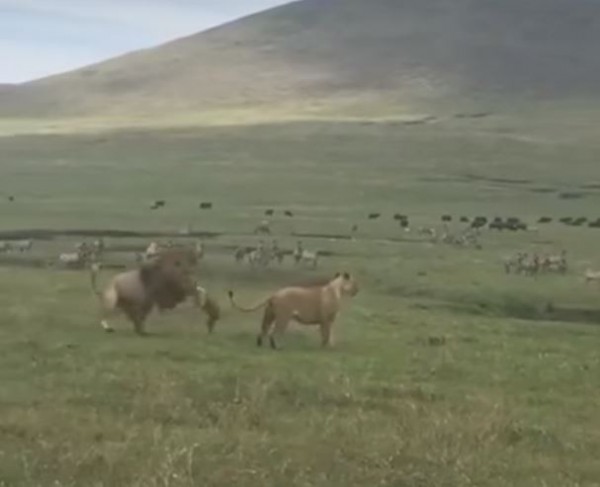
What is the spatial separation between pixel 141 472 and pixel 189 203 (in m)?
54.6

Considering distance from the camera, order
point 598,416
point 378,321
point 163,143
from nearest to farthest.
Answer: point 598,416, point 378,321, point 163,143

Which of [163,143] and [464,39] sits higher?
[464,39]

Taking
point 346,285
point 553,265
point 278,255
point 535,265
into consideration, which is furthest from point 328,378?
point 553,265

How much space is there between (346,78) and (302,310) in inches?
6400

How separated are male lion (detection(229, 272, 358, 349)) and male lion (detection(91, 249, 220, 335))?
127 cm

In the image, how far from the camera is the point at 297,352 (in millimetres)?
18719

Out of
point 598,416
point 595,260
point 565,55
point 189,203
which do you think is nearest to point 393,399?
point 598,416

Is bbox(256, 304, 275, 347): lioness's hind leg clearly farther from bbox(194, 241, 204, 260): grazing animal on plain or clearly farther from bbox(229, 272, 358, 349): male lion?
bbox(194, 241, 204, 260): grazing animal on plain

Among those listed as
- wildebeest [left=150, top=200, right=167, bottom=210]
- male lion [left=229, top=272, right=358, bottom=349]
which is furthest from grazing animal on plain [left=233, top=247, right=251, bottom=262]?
wildebeest [left=150, top=200, right=167, bottom=210]

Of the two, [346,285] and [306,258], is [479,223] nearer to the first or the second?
[306,258]

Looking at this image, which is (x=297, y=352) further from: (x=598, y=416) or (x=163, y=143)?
(x=163, y=143)

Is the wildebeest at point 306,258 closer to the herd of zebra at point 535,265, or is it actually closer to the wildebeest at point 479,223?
the herd of zebra at point 535,265

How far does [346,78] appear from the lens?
181 meters

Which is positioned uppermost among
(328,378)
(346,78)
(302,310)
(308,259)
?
(346,78)
